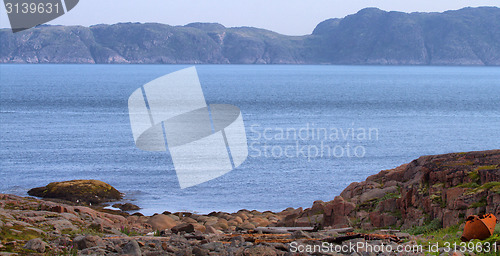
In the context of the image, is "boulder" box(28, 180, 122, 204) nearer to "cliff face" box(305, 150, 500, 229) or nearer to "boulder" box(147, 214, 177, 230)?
"boulder" box(147, 214, 177, 230)

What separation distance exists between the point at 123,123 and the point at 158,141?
15.3 m

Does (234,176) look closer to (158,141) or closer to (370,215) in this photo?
(158,141)

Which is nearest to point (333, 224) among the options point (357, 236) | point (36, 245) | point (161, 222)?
point (357, 236)

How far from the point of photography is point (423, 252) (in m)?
11.7

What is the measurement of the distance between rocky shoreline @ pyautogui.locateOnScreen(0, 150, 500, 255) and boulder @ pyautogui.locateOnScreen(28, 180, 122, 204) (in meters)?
7.11

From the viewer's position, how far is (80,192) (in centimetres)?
2931

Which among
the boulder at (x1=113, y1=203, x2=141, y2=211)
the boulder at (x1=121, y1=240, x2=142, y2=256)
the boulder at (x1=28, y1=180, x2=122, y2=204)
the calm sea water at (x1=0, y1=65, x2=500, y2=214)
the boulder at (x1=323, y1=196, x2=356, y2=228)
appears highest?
the boulder at (x1=121, y1=240, x2=142, y2=256)

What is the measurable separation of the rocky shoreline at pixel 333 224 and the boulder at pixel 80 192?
23.3 ft

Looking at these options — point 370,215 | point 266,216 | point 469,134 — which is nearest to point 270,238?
point 370,215

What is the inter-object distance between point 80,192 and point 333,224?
48.3 feet

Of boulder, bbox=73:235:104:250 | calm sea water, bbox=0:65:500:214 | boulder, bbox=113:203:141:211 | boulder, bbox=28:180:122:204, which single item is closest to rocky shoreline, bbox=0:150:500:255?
boulder, bbox=73:235:104:250

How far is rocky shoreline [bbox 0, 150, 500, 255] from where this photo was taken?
12125 mm

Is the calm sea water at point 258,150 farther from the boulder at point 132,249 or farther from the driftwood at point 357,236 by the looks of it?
the boulder at point 132,249

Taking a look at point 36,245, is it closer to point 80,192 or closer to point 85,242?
point 85,242
